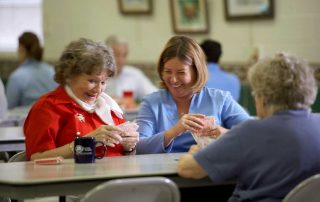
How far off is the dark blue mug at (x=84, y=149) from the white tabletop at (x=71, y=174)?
4cm

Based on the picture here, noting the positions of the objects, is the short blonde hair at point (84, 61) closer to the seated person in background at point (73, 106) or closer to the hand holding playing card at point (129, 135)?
the seated person in background at point (73, 106)

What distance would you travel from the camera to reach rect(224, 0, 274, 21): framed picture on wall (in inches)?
295

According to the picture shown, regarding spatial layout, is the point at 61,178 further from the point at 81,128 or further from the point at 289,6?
the point at 289,6

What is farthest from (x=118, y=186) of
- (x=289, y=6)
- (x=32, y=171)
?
(x=289, y=6)

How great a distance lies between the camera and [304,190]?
324cm

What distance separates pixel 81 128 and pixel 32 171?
698mm

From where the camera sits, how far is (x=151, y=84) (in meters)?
8.38

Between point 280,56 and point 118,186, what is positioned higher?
point 280,56

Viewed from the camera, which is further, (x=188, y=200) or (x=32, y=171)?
(x=188, y=200)

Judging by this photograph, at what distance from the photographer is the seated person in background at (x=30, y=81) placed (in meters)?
8.19

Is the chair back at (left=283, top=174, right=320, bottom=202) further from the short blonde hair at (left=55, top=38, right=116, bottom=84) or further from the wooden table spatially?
the wooden table

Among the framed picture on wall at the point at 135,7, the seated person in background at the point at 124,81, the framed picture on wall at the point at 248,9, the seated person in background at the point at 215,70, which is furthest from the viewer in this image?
the framed picture on wall at the point at 135,7

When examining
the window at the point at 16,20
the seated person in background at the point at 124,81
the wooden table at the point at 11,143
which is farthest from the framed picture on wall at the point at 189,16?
the wooden table at the point at 11,143

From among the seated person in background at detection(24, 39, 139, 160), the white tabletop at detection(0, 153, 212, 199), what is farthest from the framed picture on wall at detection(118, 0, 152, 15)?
the white tabletop at detection(0, 153, 212, 199)
